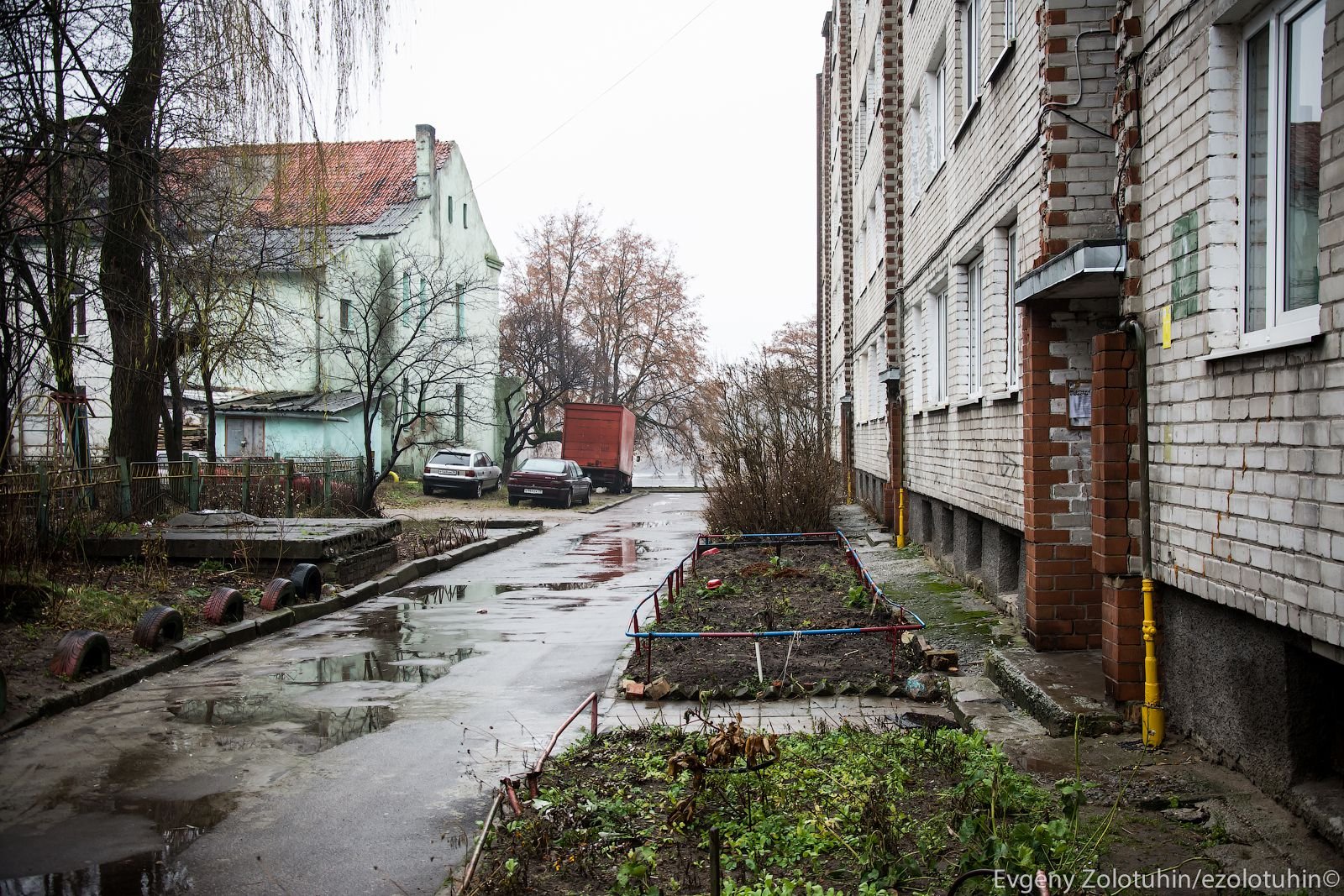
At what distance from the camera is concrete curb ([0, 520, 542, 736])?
738cm

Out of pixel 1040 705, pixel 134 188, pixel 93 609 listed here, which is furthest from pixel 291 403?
pixel 1040 705

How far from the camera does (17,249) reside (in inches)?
293

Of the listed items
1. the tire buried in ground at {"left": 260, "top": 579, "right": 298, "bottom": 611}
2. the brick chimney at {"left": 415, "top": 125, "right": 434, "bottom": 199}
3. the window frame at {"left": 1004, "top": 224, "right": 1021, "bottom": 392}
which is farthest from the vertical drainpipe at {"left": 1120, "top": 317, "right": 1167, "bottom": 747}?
the brick chimney at {"left": 415, "top": 125, "right": 434, "bottom": 199}

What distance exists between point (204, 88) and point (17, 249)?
1735mm

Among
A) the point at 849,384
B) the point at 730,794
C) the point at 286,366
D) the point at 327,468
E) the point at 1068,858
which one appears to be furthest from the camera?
the point at 286,366

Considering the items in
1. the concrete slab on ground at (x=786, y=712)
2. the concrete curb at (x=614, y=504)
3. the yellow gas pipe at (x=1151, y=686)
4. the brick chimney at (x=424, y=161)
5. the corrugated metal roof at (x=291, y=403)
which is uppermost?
the brick chimney at (x=424, y=161)

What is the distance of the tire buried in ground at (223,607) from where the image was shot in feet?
33.9

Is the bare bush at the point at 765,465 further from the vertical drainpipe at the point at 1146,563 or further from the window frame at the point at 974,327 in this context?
the vertical drainpipe at the point at 1146,563

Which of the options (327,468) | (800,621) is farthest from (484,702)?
(327,468)

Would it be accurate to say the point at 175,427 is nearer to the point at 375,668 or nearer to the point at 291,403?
the point at 291,403

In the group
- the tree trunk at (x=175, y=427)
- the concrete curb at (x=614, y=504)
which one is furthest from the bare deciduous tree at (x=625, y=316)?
the tree trunk at (x=175, y=427)

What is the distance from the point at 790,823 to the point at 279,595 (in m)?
8.63

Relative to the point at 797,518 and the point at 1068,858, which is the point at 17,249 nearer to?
the point at 1068,858

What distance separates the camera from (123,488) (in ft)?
45.7
